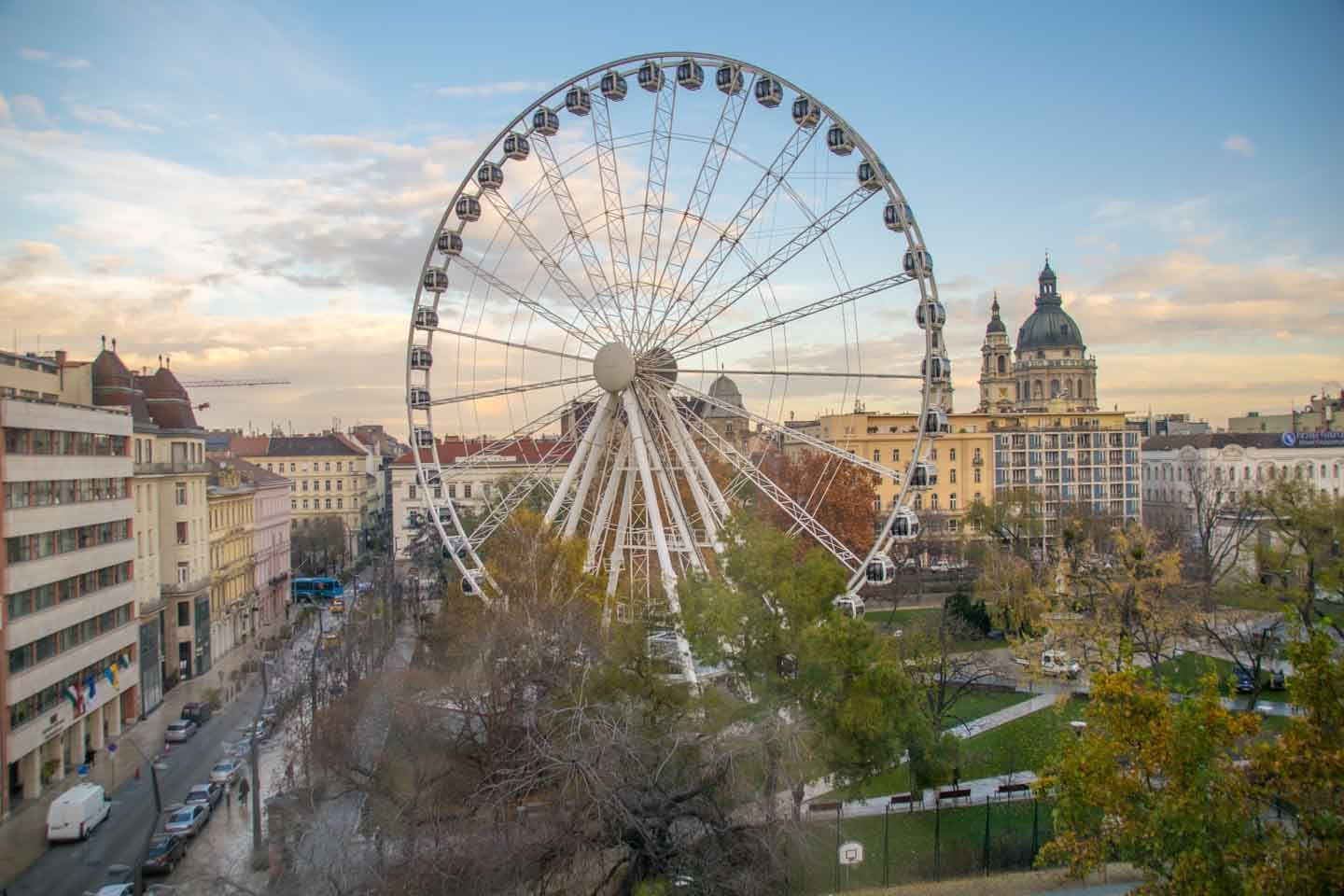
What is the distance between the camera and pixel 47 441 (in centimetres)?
3597

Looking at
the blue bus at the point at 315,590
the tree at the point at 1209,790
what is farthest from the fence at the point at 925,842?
the blue bus at the point at 315,590

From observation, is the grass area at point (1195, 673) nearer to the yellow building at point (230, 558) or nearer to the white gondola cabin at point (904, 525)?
Result: the white gondola cabin at point (904, 525)

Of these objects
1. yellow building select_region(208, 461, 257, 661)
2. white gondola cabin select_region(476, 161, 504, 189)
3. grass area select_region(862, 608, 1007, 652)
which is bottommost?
grass area select_region(862, 608, 1007, 652)

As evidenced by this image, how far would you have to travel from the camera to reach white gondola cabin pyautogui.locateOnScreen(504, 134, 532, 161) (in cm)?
3809

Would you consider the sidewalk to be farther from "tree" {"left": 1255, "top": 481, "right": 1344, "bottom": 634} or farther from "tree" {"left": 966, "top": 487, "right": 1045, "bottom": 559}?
"tree" {"left": 966, "top": 487, "right": 1045, "bottom": 559}

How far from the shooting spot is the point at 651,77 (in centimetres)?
3662

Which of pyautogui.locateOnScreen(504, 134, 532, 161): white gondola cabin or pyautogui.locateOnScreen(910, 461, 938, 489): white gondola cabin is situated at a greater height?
pyautogui.locateOnScreen(504, 134, 532, 161): white gondola cabin

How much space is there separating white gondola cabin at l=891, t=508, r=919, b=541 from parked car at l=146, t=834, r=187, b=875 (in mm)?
22353

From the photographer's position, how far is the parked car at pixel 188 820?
29609 mm

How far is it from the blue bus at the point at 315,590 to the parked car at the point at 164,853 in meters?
53.4

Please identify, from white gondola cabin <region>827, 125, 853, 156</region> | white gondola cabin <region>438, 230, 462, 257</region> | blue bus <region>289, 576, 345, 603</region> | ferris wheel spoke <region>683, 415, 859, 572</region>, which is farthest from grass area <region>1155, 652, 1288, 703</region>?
blue bus <region>289, 576, 345, 603</region>

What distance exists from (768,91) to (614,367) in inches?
406

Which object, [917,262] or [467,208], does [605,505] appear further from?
[917,262]

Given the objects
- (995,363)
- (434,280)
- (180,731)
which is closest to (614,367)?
(434,280)
